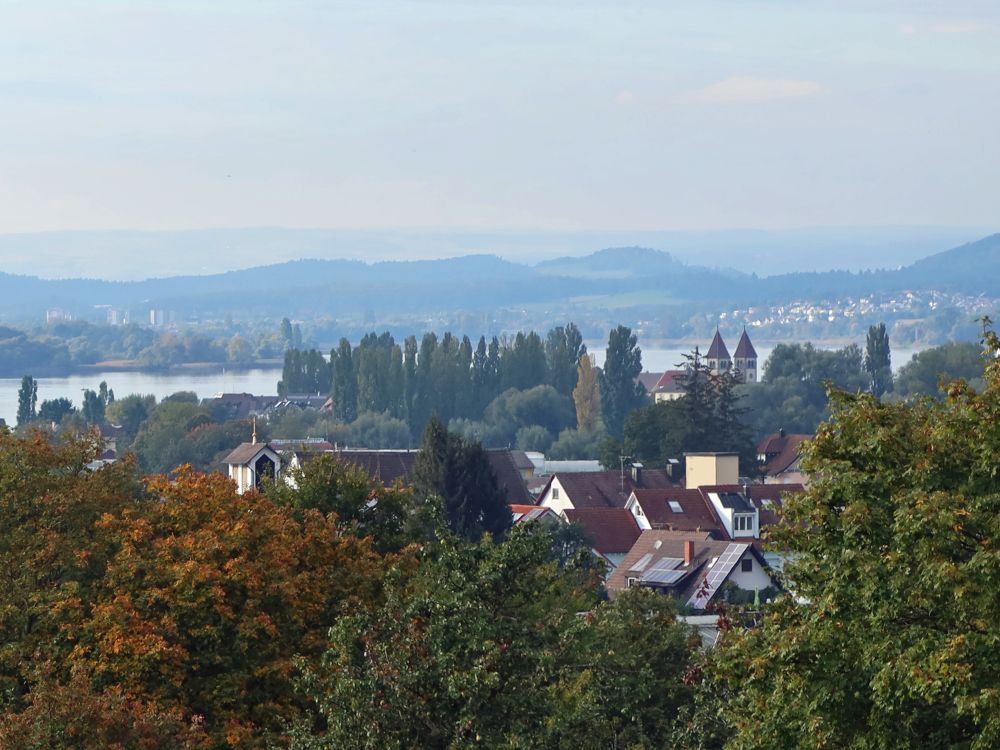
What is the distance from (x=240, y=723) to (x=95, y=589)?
2406 millimetres

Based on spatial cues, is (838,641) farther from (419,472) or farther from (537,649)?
(419,472)

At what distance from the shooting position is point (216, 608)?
18031 millimetres

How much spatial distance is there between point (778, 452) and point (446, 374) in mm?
30807

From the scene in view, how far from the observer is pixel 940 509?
1184 centimetres

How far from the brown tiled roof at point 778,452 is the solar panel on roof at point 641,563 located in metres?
38.0

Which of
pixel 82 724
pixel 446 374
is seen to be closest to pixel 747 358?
pixel 446 374

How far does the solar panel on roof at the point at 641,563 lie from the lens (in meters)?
47.4

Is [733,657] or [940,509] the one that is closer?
[940,509]

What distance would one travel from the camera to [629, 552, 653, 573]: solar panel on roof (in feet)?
156

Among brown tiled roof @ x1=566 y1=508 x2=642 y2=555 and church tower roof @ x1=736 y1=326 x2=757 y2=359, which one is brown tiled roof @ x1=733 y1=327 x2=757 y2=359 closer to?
church tower roof @ x1=736 y1=326 x2=757 y2=359

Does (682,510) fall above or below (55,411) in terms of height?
below

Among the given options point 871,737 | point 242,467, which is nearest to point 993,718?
point 871,737

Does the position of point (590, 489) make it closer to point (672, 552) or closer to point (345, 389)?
point (672, 552)

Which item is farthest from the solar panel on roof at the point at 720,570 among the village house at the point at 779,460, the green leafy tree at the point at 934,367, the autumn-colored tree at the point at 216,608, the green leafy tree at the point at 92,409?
the green leafy tree at the point at 92,409
